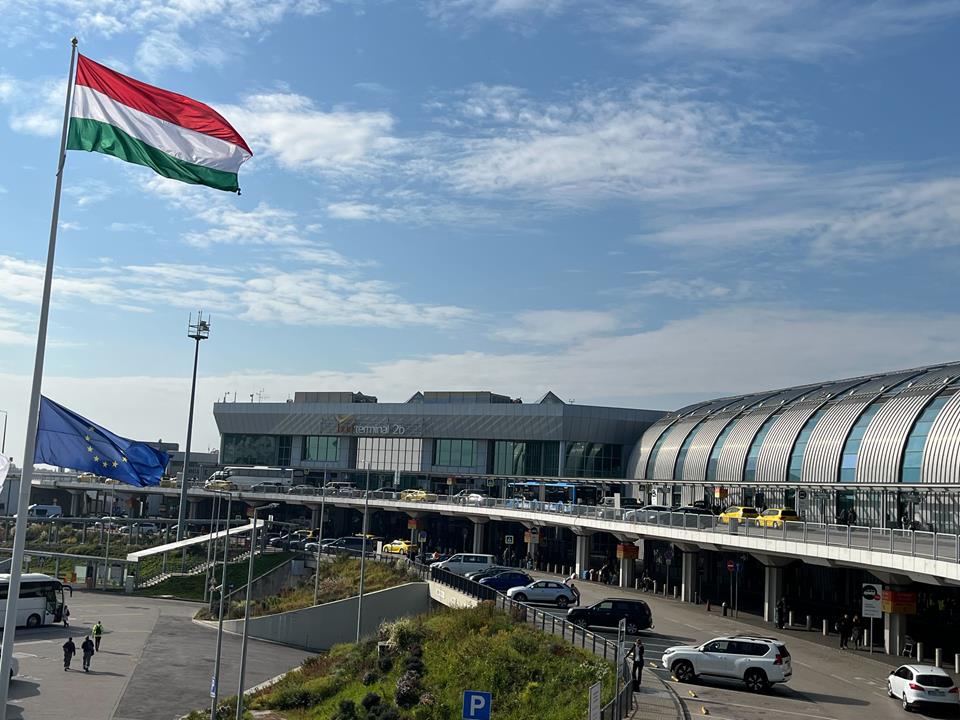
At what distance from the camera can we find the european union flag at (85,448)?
19.2 meters

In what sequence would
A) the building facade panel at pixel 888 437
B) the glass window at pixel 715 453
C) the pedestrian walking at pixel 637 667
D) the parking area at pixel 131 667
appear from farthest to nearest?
the glass window at pixel 715 453 < the building facade panel at pixel 888 437 < the parking area at pixel 131 667 < the pedestrian walking at pixel 637 667

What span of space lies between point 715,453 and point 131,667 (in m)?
51.2

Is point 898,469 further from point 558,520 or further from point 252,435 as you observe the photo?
point 252,435

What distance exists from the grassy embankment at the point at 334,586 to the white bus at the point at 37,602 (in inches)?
381

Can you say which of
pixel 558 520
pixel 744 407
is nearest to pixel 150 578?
pixel 558 520

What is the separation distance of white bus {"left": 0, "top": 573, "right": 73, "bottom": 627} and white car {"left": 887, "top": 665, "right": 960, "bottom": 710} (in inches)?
1759

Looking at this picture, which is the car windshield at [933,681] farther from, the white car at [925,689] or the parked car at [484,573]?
the parked car at [484,573]

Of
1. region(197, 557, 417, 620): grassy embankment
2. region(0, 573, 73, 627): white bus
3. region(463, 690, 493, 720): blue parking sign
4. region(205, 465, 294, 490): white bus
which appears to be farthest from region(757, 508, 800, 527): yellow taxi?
region(205, 465, 294, 490): white bus

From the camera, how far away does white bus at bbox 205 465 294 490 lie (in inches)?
4476

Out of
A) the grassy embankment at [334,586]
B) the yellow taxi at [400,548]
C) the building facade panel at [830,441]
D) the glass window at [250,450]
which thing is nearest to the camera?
the grassy embankment at [334,586]

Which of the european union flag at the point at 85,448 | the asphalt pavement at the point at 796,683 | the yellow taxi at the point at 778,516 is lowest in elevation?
the asphalt pavement at the point at 796,683

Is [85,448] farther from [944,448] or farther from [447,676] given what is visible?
[944,448]

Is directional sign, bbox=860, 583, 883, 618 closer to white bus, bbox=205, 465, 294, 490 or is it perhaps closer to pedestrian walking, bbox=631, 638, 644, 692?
pedestrian walking, bbox=631, 638, 644, 692

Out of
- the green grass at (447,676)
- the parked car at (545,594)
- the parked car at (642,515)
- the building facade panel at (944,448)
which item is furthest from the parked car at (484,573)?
the building facade panel at (944,448)
